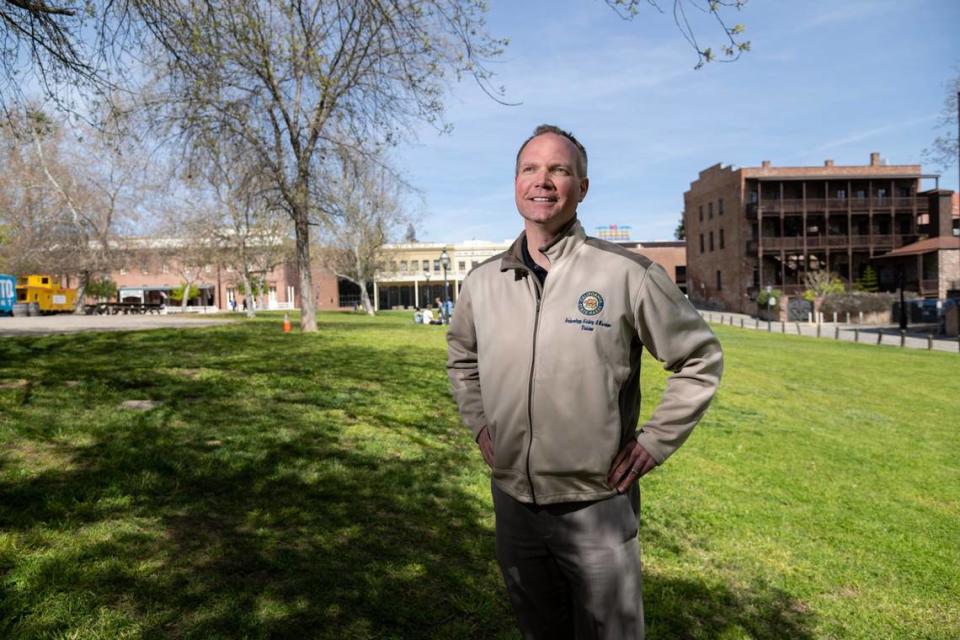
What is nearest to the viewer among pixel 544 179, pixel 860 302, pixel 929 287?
pixel 544 179

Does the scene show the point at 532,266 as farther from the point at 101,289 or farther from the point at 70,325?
the point at 101,289

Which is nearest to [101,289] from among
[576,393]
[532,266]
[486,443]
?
[486,443]

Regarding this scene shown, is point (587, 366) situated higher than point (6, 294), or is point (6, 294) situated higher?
point (6, 294)

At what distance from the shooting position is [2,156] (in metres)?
31.2

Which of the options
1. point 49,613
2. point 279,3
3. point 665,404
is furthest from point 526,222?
point 279,3

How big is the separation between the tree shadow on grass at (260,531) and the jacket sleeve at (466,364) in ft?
5.28

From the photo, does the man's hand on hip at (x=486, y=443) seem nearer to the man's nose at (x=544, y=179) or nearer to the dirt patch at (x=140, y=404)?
the man's nose at (x=544, y=179)

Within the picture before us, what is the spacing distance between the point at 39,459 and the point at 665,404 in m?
5.46

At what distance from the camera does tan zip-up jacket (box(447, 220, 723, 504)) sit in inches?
90.9

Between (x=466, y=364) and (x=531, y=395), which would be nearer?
(x=531, y=395)

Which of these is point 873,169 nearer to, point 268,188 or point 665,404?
point 268,188

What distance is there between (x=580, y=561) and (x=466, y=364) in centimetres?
94

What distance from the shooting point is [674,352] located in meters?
2.31

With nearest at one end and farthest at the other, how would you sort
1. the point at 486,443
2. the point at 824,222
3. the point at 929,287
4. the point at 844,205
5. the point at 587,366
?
the point at 587,366, the point at 486,443, the point at 929,287, the point at 844,205, the point at 824,222
